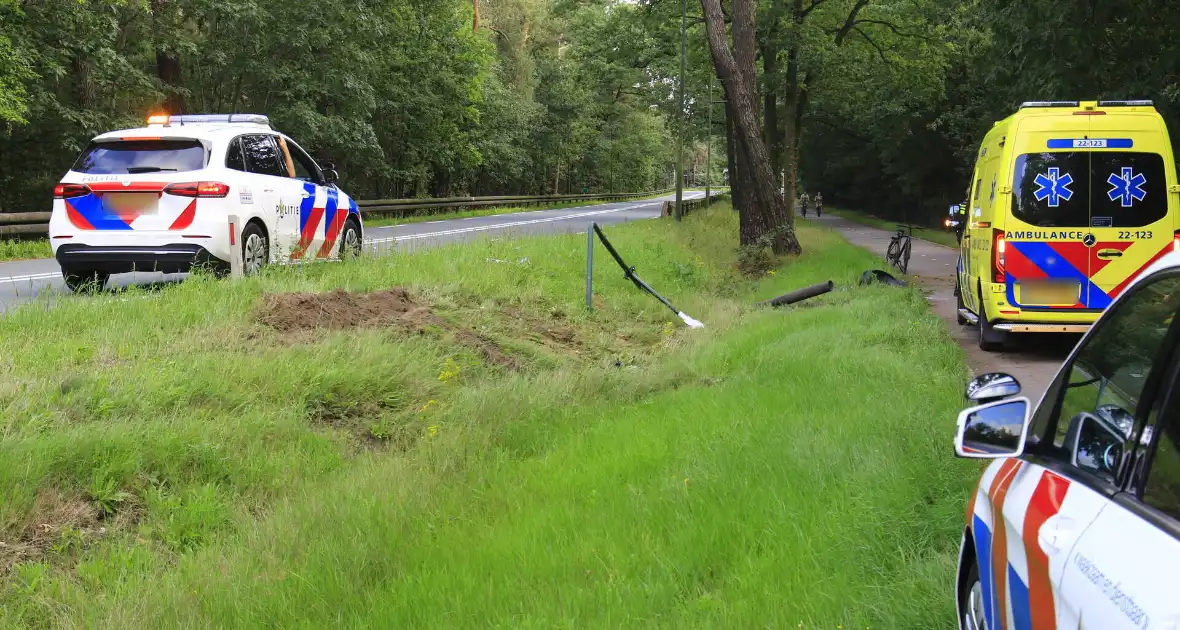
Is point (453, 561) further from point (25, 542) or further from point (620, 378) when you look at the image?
point (620, 378)

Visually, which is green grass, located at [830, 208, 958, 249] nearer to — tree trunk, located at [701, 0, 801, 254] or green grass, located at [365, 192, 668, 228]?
tree trunk, located at [701, 0, 801, 254]

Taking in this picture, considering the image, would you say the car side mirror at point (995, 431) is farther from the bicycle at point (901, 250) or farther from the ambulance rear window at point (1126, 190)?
the bicycle at point (901, 250)

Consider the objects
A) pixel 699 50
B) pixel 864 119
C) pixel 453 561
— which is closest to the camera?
pixel 453 561

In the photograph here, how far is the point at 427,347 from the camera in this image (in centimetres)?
868

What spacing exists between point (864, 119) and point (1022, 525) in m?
44.0

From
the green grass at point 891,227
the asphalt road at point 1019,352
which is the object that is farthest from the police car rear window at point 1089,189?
the green grass at point 891,227

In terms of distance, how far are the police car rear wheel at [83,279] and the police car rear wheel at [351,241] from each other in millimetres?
2909

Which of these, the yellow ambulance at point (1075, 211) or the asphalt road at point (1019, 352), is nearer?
the asphalt road at point (1019, 352)

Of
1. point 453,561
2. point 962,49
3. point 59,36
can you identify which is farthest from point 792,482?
point 962,49

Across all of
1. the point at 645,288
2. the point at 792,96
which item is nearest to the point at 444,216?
the point at 792,96

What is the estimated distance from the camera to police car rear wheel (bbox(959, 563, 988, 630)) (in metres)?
2.57

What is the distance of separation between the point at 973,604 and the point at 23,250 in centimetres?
1720

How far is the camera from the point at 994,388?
2.60 metres

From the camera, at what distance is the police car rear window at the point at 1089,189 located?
8969 millimetres
